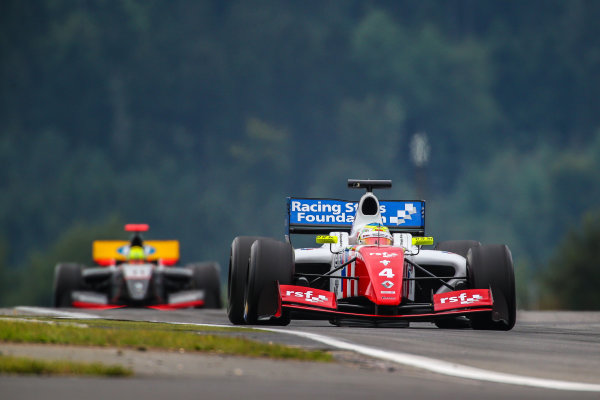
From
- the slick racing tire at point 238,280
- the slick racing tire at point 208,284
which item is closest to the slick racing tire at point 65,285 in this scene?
the slick racing tire at point 208,284

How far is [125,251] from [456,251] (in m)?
15.9

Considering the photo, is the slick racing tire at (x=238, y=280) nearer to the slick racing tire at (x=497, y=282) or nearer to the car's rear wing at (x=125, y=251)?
the slick racing tire at (x=497, y=282)

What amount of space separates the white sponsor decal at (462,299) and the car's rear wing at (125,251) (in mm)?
18434

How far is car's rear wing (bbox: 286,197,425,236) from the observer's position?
19.5 m

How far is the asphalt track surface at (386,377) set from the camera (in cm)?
825

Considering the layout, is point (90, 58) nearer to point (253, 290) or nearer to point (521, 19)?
point (521, 19)

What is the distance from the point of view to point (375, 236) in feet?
56.8

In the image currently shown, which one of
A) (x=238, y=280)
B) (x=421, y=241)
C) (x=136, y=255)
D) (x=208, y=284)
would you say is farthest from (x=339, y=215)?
(x=136, y=255)

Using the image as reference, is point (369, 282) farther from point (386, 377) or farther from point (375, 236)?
point (386, 377)

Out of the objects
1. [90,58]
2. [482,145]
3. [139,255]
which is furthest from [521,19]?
[139,255]

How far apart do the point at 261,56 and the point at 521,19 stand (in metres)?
37.5

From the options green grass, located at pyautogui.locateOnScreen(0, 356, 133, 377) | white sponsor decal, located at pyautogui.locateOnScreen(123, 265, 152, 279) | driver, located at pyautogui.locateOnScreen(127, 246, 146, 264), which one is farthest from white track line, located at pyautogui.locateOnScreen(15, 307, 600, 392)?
driver, located at pyautogui.locateOnScreen(127, 246, 146, 264)

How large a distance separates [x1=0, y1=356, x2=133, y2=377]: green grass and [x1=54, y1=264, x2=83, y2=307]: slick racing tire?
22347 millimetres

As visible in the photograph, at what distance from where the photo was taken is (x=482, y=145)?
174500 mm
